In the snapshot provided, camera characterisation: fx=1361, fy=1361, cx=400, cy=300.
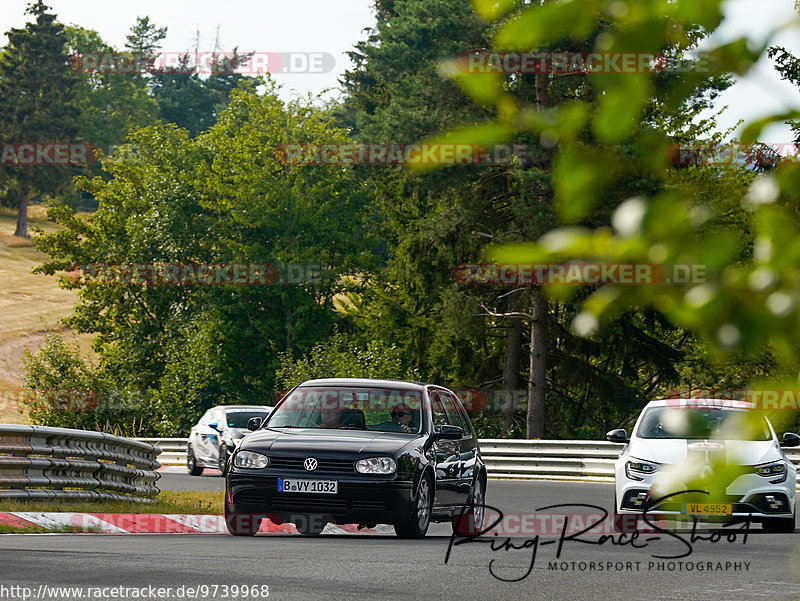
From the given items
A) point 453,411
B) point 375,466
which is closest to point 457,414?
point 453,411

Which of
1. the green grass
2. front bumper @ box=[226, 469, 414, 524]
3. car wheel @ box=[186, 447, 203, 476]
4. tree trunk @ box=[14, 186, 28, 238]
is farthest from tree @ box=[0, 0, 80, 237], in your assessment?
front bumper @ box=[226, 469, 414, 524]

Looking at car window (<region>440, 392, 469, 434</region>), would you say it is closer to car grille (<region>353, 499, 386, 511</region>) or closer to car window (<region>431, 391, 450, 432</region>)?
car window (<region>431, 391, 450, 432</region>)

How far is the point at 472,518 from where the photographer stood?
14102 mm

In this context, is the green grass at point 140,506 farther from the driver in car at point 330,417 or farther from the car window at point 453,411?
the car window at point 453,411

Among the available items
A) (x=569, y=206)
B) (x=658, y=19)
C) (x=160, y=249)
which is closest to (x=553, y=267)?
(x=569, y=206)

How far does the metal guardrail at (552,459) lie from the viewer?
A: 27.3 m

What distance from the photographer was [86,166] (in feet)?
366

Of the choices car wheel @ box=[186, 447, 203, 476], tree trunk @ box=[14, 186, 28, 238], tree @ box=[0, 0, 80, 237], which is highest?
tree @ box=[0, 0, 80, 237]

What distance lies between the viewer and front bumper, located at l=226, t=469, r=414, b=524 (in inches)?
471

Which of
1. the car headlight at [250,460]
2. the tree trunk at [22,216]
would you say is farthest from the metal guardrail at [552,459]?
the tree trunk at [22,216]

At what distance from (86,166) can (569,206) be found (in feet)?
373

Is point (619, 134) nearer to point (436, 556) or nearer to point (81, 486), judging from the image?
point (436, 556)

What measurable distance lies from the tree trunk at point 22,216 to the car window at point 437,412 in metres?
95.9

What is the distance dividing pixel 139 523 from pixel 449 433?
3.27m
